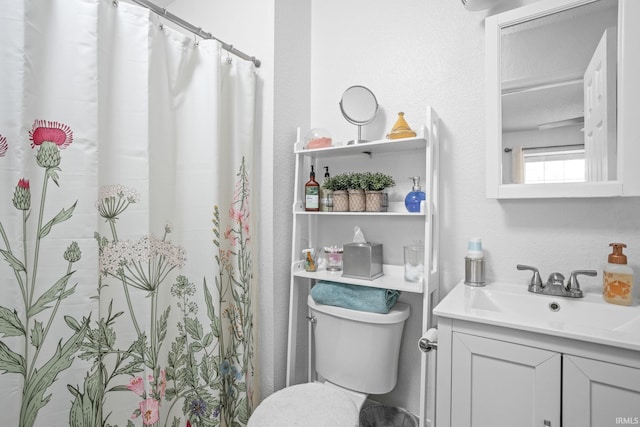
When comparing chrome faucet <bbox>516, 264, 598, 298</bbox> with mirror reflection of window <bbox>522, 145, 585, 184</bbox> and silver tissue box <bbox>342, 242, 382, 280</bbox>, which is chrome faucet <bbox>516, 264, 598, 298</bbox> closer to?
mirror reflection of window <bbox>522, 145, 585, 184</bbox>

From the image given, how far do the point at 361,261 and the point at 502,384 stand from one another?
0.64 meters

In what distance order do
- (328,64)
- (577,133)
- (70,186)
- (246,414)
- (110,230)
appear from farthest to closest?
(328,64), (246,414), (577,133), (110,230), (70,186)

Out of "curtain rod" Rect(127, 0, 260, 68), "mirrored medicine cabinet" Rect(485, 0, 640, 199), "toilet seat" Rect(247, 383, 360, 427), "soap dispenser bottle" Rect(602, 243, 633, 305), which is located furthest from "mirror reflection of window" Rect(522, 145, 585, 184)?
"curtain rod" Rect(127, 0, 260, 68)

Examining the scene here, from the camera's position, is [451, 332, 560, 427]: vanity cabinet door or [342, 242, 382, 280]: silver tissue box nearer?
[451, 332, 560, 427]: vanity cabinet door

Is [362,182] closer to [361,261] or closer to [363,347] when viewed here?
[361,261]

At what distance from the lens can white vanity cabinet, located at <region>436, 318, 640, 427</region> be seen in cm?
74

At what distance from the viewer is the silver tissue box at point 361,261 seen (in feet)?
4.36

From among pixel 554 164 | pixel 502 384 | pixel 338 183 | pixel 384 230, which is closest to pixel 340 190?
pixel 338 183

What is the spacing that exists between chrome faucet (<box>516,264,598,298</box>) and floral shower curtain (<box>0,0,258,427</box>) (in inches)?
44.7

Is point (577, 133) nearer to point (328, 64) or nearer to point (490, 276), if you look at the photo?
point (490, 276)

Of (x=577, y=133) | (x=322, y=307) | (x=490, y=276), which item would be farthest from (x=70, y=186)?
(x=577, y=133)

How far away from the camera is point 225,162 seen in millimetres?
1374

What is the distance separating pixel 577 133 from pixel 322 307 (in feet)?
3.82

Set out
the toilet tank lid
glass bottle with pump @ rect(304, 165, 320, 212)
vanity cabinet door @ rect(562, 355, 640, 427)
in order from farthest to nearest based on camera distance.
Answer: glass bottle with pump @ rect(304, 165, 320, 212), the toilet tank lid, vanity cabinet door @ rect(562, 355, 640, 427)
